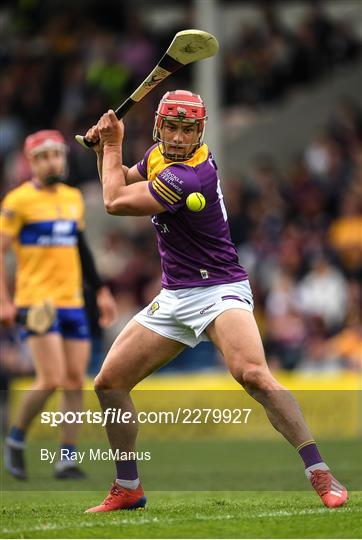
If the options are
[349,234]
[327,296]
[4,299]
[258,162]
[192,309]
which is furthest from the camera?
[258,162]

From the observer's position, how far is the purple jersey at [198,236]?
25.0 feet

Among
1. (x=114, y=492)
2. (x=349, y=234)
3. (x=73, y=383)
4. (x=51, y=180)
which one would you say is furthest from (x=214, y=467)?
(x=349, y=234)

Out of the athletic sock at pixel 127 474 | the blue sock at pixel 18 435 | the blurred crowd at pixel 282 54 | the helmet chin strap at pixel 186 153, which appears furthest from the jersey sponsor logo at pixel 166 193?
the blurred crowd at pixel 282 54

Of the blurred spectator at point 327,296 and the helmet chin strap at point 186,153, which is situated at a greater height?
the helmet chin strap at point 186,153

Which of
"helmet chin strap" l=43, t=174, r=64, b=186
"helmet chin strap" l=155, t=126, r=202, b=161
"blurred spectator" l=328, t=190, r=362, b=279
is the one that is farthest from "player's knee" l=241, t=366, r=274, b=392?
"blurred spectator" l=328, t=190, r=362, b=279

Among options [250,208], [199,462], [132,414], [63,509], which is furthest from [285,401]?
[250,208]

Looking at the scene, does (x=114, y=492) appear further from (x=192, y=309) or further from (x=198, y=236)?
(x=198, y=236)

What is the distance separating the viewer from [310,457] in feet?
24.4

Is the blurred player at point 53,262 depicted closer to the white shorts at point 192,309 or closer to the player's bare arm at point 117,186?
the white shorts at point 192,309

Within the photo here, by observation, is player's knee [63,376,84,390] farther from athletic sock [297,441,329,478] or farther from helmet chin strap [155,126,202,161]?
athletic sock [297,441,329,478]

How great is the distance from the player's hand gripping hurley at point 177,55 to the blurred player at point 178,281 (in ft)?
0.58

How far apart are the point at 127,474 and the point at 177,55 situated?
7.99ft

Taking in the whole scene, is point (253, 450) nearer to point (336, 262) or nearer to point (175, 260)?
point (336, 262)

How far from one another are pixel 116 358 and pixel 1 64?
1629cm
